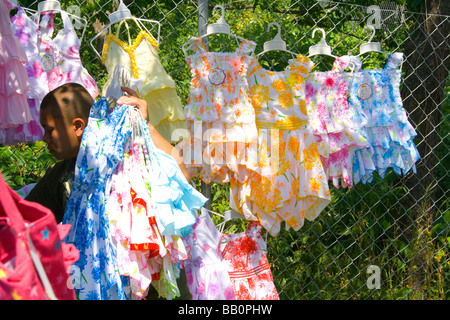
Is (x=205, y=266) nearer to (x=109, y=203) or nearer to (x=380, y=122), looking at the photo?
(x=109, y=203)

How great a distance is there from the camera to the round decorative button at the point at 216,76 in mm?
3082

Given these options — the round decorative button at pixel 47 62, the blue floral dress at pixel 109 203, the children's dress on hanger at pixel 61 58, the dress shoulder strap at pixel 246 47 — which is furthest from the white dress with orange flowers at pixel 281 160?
the round decorative button at pixel 47 62

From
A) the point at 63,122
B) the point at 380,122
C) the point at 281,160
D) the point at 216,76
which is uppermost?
the point at 216,76

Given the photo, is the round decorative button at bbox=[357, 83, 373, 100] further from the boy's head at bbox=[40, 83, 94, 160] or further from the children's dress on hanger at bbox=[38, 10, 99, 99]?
the boy's head at bbox=[40, 83, 94, 160]

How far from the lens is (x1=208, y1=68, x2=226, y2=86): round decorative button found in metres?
3.08

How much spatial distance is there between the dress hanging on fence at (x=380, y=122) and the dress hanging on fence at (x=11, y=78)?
70.8 inches

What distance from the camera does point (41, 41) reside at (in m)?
3.11

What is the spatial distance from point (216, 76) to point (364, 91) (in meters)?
0.93

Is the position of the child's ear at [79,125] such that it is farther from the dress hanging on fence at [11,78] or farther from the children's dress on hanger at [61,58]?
the children's dress on hanger at [61,58]

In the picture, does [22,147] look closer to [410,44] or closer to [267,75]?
[267,75]

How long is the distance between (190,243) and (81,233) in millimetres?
695

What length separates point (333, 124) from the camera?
333 centimetres

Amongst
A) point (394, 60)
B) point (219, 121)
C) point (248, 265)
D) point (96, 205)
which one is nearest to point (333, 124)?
point (394, 60)

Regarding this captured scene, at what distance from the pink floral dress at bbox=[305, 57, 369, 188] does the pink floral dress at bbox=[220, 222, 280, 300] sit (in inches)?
24.2
